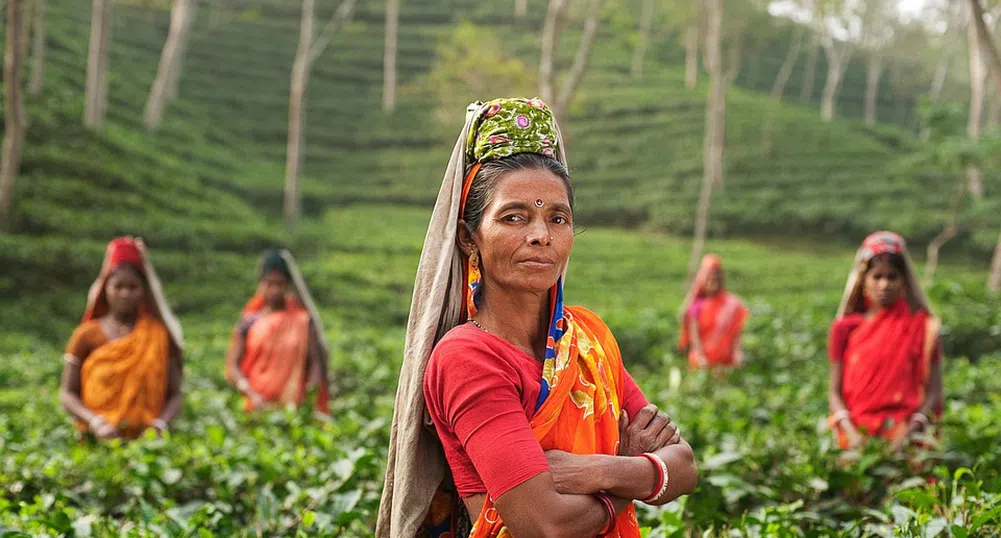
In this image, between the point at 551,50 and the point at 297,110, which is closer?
the point at 551,50

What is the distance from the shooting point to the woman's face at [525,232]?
1857 mm

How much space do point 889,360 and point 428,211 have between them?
76.0 feet

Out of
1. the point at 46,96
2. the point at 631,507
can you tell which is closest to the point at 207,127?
the point at 46,96

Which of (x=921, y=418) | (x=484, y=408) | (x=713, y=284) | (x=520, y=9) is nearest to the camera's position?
(x=484, y=408)

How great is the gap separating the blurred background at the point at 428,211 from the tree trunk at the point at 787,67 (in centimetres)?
35

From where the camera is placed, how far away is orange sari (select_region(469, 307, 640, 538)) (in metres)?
1.77

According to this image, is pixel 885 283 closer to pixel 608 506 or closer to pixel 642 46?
pixel 608 506

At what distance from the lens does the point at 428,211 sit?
89.6 feet

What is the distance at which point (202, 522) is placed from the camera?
9.08ft

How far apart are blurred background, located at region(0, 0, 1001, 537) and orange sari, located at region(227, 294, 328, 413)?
0.33 m

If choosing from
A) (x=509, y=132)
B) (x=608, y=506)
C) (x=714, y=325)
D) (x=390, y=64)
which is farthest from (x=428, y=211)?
(x=608, y=506)

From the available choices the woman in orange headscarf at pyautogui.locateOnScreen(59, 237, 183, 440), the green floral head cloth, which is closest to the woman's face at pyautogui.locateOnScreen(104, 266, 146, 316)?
the woman in orange headscarf at pyautogui.locateOnScreen(59, 237, 183, 440)

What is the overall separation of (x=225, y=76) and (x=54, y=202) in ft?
59.4

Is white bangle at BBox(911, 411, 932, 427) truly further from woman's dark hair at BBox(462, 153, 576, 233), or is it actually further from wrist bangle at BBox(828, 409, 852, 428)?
woman's dark hair at BBox(462, 153, 576, 233)
